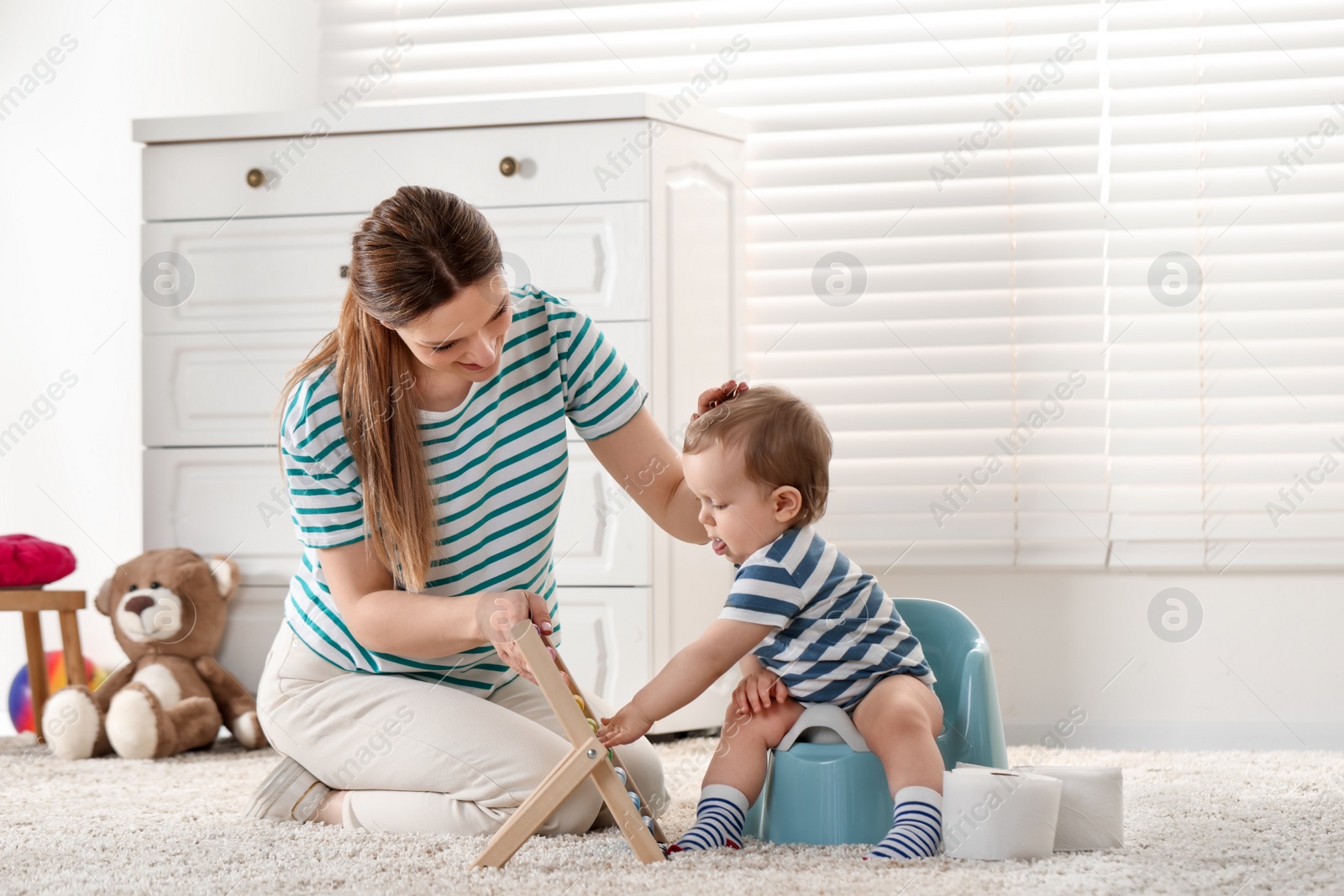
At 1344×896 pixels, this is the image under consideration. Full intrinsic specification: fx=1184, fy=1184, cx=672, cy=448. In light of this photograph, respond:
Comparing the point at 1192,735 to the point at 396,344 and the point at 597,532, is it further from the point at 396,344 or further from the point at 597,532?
the point at 396,344

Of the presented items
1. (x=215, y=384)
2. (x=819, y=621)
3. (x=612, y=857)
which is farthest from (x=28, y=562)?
(x=819, y=621)

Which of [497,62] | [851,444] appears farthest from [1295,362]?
[497,62]

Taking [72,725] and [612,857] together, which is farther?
[72,725]

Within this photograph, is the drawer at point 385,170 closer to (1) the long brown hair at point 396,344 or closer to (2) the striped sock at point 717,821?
(1) the long brown hair at point 396,344

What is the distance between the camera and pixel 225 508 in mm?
2096

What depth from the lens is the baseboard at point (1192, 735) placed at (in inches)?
79.0

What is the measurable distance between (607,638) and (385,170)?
89cm

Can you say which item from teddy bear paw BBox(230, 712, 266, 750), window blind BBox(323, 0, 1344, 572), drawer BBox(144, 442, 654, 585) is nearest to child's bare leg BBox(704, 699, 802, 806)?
drawer BBox(144, 442, 654, 585)

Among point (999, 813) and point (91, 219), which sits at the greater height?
point (91, 219)

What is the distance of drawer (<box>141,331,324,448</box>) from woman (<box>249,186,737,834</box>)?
28.0 inches

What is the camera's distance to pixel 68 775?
1.78 metres

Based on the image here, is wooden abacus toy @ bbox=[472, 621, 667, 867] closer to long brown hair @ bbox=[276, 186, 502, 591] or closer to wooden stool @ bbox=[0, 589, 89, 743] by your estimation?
long brown hair @ bbox=[276, 186, 502, 591]

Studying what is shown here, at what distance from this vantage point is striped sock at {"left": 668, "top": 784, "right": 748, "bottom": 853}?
46.1 inches

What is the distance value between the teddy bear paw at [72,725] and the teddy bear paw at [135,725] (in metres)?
0.03
